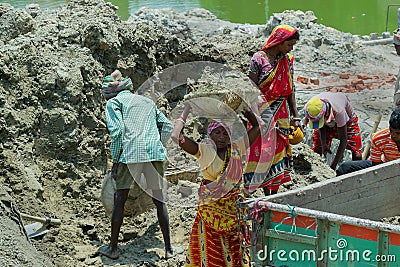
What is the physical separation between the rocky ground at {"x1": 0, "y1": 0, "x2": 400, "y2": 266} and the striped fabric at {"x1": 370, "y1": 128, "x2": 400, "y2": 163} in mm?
1562

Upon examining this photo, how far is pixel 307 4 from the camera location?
81.1 ft

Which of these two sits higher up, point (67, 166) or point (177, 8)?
point (67, 166)

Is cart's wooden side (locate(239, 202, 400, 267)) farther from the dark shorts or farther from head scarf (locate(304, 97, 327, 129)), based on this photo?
head scarf (locate(304, 97, 327, 129))

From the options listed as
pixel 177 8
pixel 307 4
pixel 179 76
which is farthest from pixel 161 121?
pixel 307 4

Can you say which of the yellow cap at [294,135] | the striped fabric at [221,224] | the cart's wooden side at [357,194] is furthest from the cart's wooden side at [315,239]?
the yellow cap at [294,135]

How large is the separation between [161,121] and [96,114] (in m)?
1.35

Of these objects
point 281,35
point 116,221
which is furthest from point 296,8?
point 116,221

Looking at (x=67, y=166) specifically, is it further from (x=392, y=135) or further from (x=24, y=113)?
(x=392, y=135)

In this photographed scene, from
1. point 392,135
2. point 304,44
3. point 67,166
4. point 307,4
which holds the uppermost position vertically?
point 392,135

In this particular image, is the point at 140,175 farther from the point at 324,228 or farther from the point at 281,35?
the point at 324,228

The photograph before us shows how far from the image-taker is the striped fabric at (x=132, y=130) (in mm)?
4926

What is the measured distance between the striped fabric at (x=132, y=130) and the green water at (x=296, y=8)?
1530 cm

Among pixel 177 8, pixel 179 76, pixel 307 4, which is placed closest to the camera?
pixel 179 76

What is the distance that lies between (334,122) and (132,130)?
7.41ft
